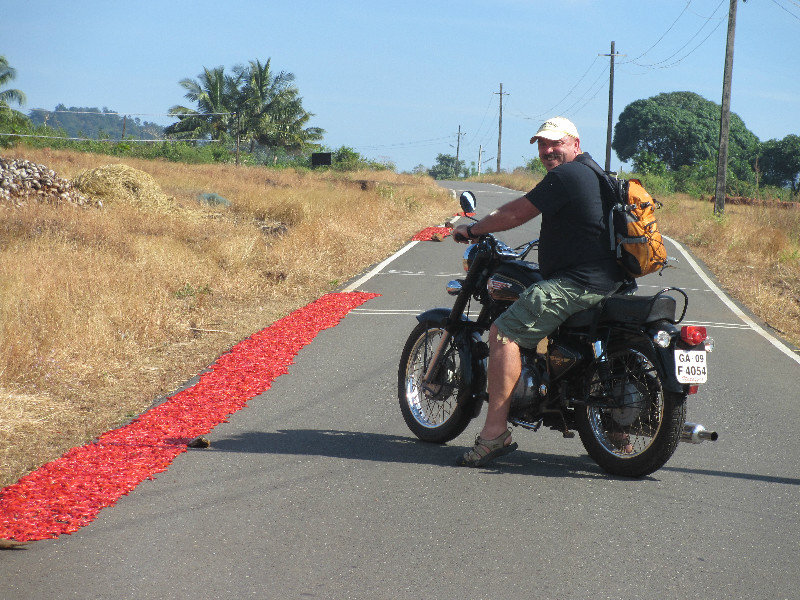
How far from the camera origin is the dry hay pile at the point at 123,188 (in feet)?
74.7

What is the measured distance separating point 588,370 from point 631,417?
37cm

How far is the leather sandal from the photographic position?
18.1 feet

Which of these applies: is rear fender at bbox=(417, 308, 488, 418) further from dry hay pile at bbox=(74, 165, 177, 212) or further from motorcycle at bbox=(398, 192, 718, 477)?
dry hay pile at bbox=(74, 165, 177, 212)

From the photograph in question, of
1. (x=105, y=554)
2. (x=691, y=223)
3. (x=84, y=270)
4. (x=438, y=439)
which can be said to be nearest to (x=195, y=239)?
(x=84, y=270)

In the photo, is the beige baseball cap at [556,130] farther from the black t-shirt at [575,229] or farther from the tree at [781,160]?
the tree at [781,160]

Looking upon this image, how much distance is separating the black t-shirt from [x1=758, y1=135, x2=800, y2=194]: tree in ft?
279

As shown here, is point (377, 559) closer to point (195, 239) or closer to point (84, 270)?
point (84, 270)

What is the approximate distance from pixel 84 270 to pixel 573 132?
842 cm

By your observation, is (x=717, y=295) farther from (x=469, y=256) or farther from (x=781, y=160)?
(x=781, y=160)

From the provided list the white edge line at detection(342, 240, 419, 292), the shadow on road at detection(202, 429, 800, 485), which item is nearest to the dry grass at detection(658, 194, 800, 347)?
→ the white edge line at detection(342, 240, 419, 292)

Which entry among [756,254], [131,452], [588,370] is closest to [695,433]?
[588,370]

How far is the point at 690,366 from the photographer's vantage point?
4.96 meters

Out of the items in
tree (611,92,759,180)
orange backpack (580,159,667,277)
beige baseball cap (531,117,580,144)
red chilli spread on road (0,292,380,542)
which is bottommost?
red chilli spread on road (0,292,380,542)

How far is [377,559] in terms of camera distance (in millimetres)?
4180
